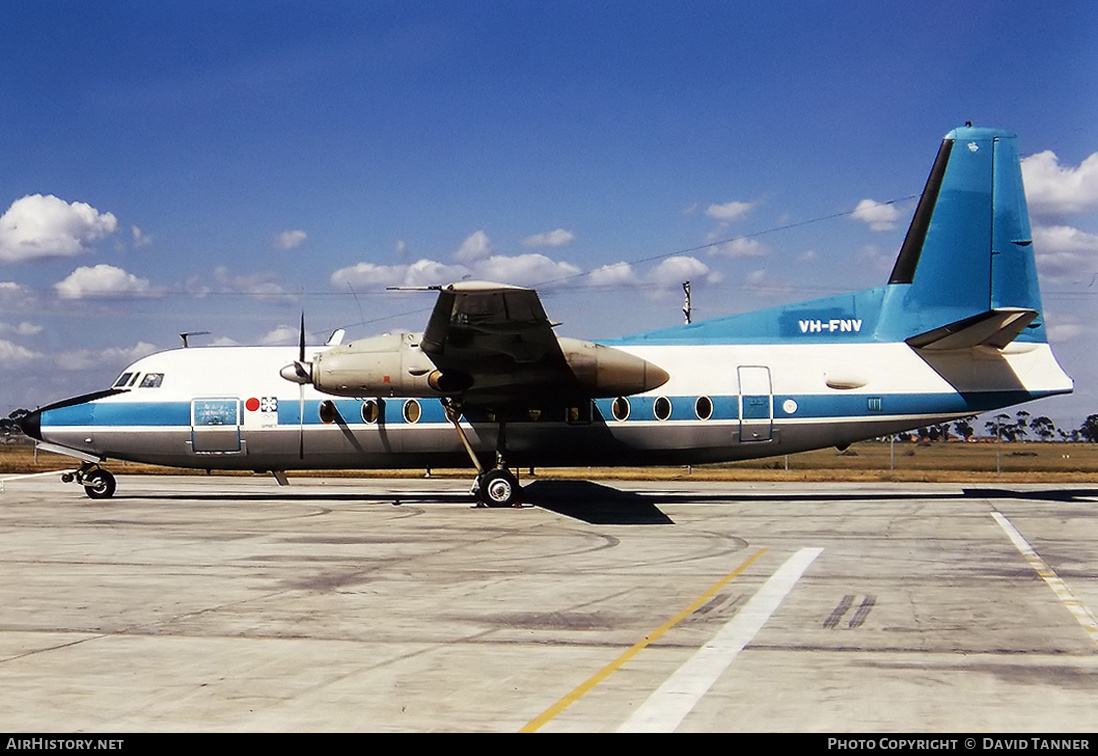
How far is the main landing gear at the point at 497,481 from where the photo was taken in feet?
74.6

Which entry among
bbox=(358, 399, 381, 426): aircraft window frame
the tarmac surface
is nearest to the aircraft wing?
bbox=(358, 399, 381, 426): aircraft window frame

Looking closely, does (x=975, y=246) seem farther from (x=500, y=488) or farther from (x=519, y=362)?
(x=500, y=488)

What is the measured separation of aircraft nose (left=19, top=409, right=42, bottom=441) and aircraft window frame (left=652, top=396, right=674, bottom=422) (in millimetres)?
15123

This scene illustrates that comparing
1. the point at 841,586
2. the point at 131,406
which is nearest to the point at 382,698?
the point at 841,586

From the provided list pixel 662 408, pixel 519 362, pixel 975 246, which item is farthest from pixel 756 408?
pixel 975 246

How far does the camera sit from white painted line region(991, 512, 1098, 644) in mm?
9680

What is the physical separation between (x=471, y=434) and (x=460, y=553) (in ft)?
27.3

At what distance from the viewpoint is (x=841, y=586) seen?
11.9m

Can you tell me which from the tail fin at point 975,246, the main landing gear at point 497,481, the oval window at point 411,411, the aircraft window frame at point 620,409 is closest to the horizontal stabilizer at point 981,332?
the tail fin at point 975,246

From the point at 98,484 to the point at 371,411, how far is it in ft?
25.5

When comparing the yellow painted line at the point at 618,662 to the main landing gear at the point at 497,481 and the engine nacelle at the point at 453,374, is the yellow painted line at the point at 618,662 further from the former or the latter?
the main landing gear at the point at 497,481

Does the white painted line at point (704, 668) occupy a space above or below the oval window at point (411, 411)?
below

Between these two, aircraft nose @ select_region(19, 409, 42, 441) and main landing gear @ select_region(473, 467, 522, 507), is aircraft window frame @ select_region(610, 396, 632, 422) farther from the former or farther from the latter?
aircraft nose @ select_region(19, 409, 42, 441)

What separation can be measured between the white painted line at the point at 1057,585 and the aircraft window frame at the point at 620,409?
840 centimetres
